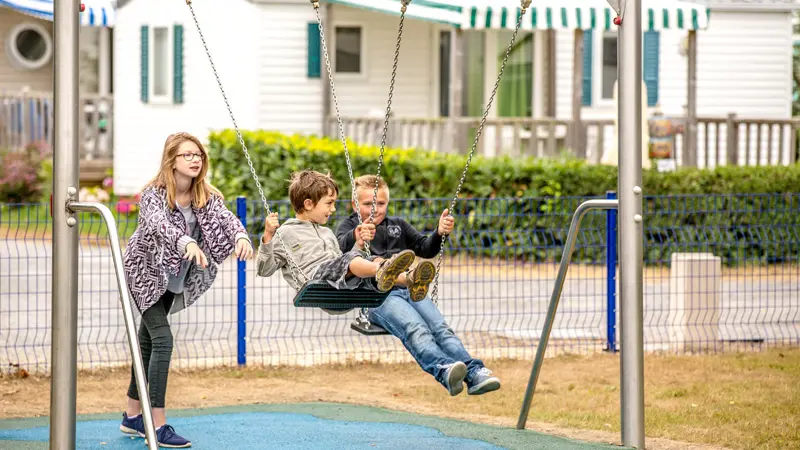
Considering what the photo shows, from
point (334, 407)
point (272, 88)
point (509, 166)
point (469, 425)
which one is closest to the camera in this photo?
point (469, 425)

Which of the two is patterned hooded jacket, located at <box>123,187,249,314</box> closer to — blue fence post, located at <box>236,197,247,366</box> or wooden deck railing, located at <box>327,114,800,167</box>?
blue fence post, located at <box>236,197,247,366</box>

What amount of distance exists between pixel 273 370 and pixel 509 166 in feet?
24.1

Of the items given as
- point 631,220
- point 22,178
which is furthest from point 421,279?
point 22,178

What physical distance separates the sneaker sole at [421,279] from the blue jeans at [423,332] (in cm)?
22

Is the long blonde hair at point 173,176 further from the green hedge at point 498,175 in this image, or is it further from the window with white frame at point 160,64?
the window with white frame at point 160,64

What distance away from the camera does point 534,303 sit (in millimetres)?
12672

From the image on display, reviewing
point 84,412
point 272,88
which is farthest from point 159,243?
point 272,88

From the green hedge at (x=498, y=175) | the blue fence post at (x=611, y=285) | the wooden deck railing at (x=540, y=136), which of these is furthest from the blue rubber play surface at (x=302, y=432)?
the wooden deck railing at (x=540, y=136)

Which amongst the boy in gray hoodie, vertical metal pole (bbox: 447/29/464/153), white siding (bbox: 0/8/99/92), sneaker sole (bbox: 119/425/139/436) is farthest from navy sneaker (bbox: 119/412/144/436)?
white siding (bbox: 0/8/99/92)

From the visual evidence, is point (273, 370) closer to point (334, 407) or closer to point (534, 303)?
point (334, 407)

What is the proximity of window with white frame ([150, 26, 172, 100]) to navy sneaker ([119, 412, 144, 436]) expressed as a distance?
1512 cm

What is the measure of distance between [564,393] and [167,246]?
11.2 ft

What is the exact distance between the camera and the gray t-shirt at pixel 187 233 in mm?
6418

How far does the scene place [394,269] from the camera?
19.6 feet
